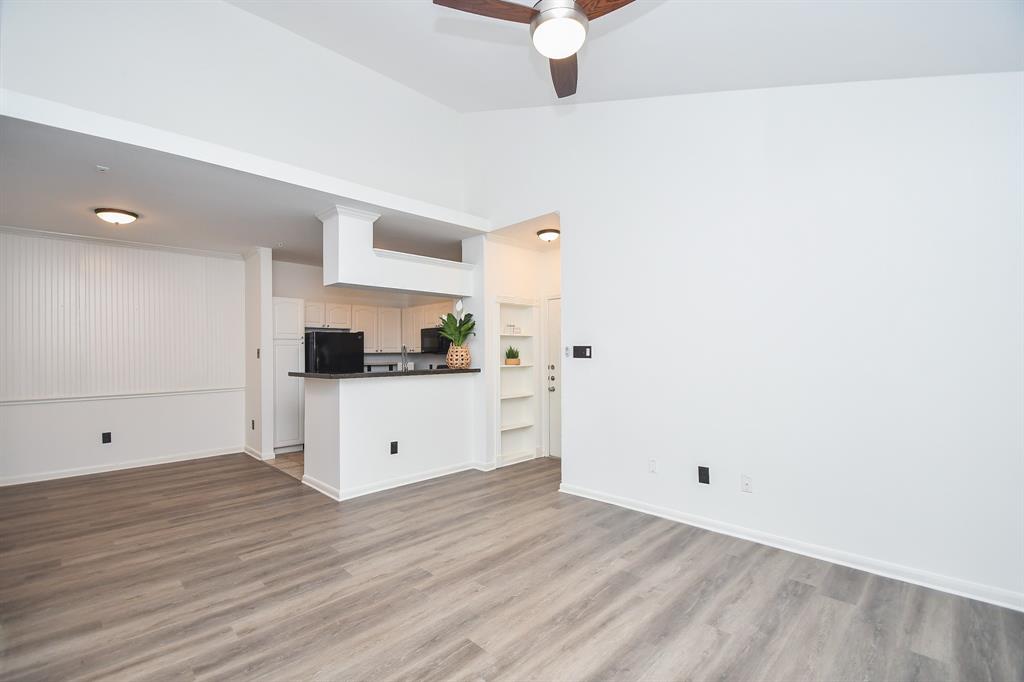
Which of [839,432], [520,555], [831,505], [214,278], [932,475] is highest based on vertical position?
[214,278]

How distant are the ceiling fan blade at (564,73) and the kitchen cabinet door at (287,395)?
4.96m

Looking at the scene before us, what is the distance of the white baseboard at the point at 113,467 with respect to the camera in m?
4.76

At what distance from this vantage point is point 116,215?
168 inches

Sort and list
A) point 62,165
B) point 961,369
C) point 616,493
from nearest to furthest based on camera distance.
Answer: point 961,369, point 62,165, point 616,493

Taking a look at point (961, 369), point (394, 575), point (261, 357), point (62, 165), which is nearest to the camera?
point (961, 369)

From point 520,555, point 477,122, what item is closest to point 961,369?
point 520,555

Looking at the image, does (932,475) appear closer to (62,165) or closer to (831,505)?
(831,505)

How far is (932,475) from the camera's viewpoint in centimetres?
263

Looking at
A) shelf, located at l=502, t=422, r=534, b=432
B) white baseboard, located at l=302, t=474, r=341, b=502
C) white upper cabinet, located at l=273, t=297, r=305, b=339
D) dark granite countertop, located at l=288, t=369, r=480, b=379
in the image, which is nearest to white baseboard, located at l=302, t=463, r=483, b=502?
white baseboard, located at l=302, t=474, r=341, b=502

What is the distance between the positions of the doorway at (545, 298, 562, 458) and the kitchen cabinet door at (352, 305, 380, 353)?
123 inches

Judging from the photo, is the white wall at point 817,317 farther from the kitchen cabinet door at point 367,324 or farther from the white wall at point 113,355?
the white wall at point 113,355

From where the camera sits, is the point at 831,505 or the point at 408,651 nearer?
the point at 408,651

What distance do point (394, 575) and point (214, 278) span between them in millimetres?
5112

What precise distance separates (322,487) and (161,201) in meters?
2.89
